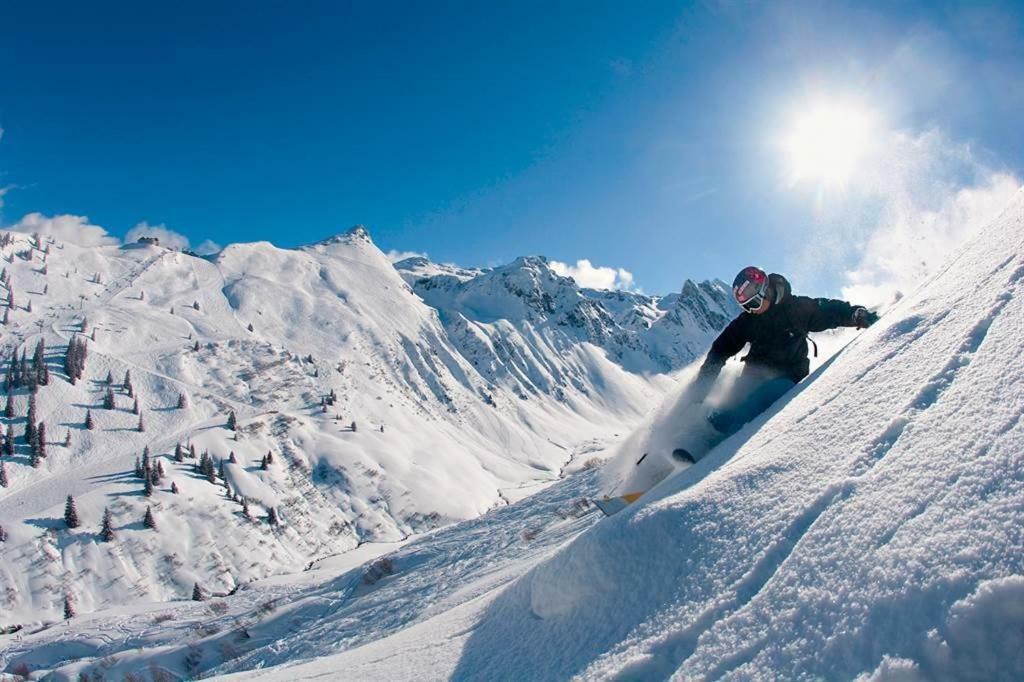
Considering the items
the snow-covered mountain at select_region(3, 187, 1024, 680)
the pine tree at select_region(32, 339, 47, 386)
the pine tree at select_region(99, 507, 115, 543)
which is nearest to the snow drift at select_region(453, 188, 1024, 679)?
the snow-covered mountain at select_region(3, 187, 1024, 680)

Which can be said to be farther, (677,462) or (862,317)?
(862,317)

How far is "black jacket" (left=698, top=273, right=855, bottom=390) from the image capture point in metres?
7.71

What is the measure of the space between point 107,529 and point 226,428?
1104 inches

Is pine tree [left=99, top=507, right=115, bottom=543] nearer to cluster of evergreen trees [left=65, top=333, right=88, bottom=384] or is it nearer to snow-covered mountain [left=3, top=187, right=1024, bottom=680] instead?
cluster of evergreen trees [left=65, top=333, right=88, bottom=384]

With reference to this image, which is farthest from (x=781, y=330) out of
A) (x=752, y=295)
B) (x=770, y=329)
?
(x=752, y=295)

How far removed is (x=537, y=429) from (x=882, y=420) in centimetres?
17802

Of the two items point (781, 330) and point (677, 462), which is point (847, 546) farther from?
point (781, 330)

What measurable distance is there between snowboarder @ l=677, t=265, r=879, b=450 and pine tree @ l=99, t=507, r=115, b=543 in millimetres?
79725

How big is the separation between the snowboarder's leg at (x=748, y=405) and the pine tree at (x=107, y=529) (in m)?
80.1

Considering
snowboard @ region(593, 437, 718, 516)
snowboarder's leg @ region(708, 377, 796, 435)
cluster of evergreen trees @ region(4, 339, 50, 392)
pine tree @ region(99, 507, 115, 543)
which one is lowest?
snowboard @ region(593, 437, 718, 516)

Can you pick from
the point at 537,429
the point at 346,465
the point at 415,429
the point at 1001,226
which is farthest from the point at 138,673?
the point at 537,429

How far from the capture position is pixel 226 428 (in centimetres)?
9462

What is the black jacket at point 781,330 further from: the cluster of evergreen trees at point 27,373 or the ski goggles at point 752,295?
the cluster of evergreen trees at point 27,373

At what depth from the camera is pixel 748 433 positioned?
17.8 feet
